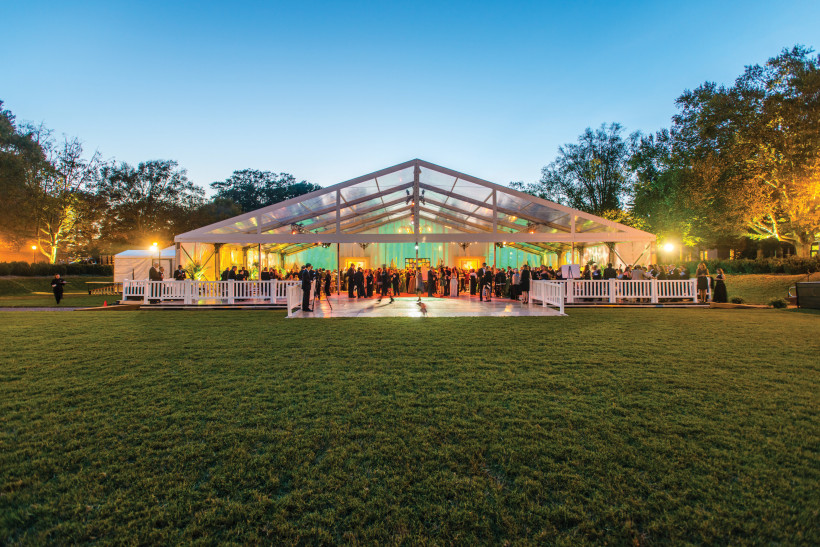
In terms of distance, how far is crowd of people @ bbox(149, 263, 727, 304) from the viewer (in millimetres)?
15117

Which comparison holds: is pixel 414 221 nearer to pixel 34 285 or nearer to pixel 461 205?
pixel 461 205

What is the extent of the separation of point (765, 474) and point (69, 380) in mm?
6763

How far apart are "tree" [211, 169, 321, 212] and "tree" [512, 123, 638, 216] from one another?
37.7 meters

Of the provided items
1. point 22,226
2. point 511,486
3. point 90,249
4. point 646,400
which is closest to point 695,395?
point 646,400

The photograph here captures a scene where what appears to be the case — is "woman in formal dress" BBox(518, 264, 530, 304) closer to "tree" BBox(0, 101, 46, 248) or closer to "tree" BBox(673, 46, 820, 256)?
"tree" BBox(673, 46, 820, 256)

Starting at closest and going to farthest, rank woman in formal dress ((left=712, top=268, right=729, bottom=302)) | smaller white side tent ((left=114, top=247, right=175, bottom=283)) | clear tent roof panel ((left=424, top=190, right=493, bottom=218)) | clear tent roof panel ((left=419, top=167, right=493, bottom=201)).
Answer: woman in formal dress ((left=712, top=268, right=729, bottom=302)), clear tent roof panel ((left=419, top=167, right=493, bottom=201)), clear tent roof panel ((left=424, top=190, right=493, bottom=218)), smaller white side tent ((left=114, top=247, right=175, bottom=283))

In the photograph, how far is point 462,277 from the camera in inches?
878

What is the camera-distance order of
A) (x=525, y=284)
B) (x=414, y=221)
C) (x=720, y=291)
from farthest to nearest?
(x=414, y=221) < (x=525, y=284) < (x=720, y=291)

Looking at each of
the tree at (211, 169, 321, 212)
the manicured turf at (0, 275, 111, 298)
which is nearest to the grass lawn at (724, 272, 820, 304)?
the manicured turf at (0, 275, 111, 298)

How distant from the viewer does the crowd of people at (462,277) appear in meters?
15.1

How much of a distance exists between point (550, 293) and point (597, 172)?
2591 centimetres

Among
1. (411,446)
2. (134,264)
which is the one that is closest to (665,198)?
(411,446)

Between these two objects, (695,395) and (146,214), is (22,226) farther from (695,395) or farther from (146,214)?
(695,395)

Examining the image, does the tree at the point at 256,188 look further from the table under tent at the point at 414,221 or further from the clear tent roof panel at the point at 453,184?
the clear tent roof panel at the point at 453,184
